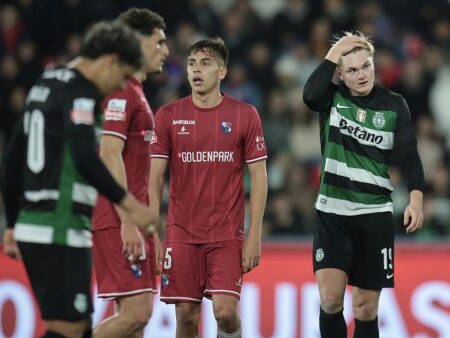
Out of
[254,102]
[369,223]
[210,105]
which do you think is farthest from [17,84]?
[369,223]

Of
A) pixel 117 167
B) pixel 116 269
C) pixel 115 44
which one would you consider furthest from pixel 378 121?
pixel 115 44

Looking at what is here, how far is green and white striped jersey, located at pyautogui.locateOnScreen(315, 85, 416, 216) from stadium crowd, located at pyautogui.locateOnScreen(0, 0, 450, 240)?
4.80 metres

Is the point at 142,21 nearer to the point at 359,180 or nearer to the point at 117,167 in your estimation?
the point at 117,167

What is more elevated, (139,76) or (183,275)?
(139,76)

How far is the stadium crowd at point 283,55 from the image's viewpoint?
12453 millimetres

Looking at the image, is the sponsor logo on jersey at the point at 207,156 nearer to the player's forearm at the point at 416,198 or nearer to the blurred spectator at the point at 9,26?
the player's forearm at the point at 416,198

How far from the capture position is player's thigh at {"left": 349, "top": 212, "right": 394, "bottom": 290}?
699cm

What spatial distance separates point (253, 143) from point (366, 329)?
1489mm

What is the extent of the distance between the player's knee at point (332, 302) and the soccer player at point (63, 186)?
197cm

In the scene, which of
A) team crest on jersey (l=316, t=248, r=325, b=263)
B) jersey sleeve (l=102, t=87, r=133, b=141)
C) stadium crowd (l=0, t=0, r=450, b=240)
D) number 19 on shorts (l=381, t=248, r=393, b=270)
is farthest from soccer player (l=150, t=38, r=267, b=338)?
stadium crowd (l=0, t=0, r=450, b=240)

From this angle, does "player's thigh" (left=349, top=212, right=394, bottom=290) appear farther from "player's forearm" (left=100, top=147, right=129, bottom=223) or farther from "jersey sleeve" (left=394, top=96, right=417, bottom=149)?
"player's forearm" (left=100, top=147, right=129, bottom=223)

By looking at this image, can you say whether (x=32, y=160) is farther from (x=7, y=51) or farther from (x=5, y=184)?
(x=7, y=51)

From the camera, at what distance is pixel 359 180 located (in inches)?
275

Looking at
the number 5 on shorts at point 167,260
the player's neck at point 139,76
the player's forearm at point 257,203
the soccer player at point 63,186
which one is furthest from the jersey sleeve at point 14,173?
the player's forearm at point 257,203
